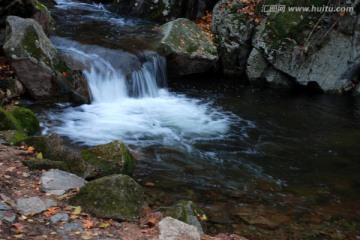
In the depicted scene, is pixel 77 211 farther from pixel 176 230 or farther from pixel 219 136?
pixel 219 136

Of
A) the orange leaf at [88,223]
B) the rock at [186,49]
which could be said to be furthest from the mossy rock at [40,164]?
the rock at [186,49]

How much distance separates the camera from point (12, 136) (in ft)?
18.6

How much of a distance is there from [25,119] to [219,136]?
13.6 ft

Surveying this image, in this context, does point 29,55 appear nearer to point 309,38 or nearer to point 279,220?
point 279,220

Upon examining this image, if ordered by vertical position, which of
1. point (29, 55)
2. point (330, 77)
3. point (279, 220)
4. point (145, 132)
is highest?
point (29, 55)

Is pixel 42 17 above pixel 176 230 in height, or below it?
above

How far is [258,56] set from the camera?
12.5 m

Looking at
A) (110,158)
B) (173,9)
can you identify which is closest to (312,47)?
(173,9)

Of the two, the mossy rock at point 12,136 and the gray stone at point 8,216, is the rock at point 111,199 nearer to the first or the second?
the gray stone at point 8,216

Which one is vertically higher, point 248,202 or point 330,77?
point 330,77

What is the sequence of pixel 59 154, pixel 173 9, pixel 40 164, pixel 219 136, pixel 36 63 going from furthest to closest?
pixel 173 9 < pixel 219 136 < pixel 36 63 < pixel 59 154 < pixel 40 164

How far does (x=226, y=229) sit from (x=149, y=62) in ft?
23.5

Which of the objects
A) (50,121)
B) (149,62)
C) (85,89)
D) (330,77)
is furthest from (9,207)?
(330,77)

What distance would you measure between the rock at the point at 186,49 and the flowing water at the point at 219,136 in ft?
1.49
